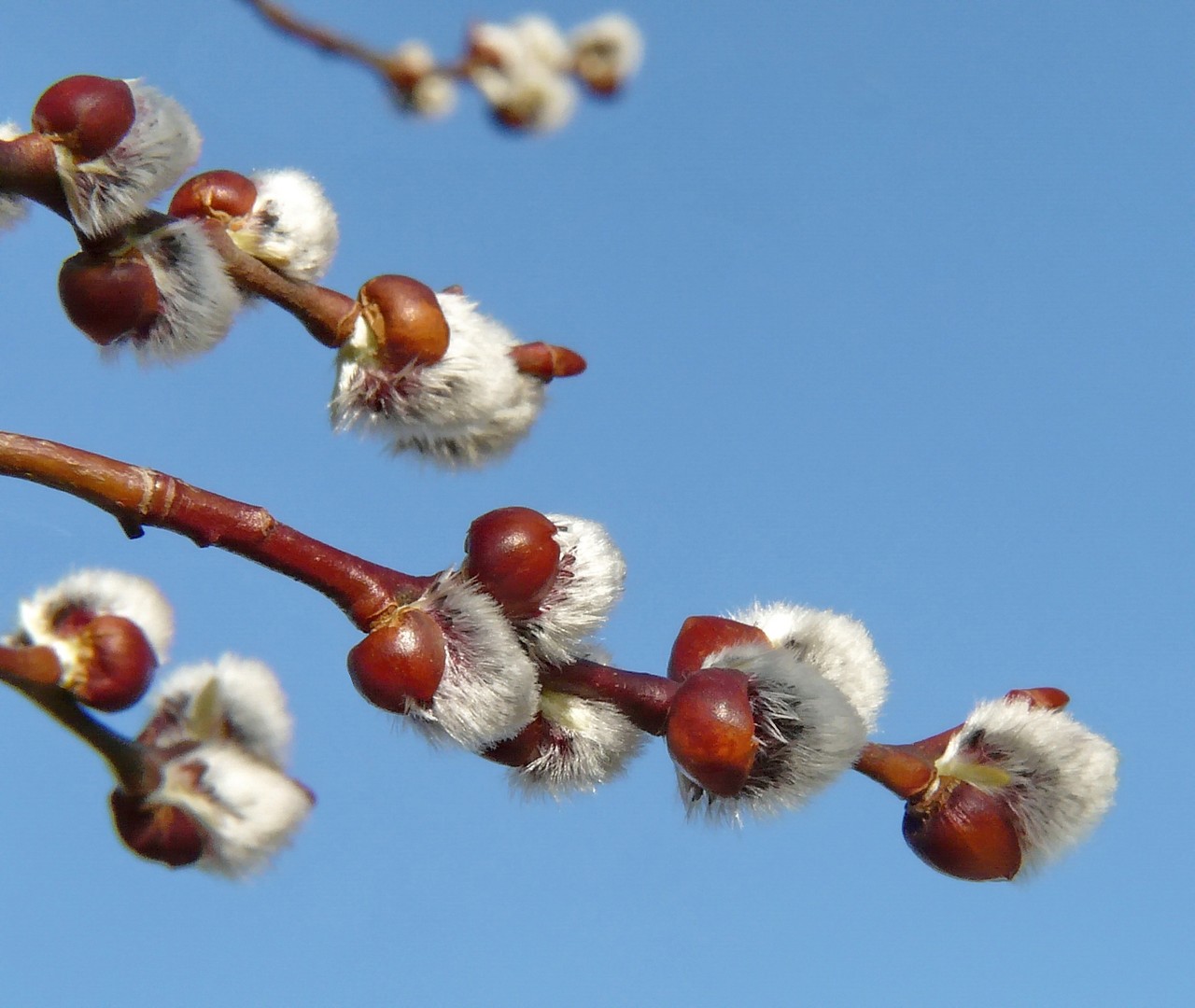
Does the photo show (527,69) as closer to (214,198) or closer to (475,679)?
(214,198)

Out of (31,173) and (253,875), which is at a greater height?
(31,173)

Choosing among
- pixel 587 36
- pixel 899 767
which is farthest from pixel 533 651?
pixel 587 36

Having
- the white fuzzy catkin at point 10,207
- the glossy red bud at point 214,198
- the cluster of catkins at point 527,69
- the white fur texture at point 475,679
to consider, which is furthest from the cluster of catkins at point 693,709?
the cluster of catkins at point 527,69

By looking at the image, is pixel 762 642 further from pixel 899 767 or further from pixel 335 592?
pixel 335 592

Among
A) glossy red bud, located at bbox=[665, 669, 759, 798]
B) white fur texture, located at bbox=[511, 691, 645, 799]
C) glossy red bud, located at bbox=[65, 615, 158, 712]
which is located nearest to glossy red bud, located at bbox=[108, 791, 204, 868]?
glossy red bud, located at bbox=[65, 615, 158, 712]

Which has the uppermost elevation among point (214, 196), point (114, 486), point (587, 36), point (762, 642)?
point (587, 36)

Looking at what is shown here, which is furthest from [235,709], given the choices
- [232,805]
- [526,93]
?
[526,93]

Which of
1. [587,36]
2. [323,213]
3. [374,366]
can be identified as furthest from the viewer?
[587,36]

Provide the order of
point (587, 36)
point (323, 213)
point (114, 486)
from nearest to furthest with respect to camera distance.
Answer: point (114, 486) < point (323, 213) < point (587, 36)
